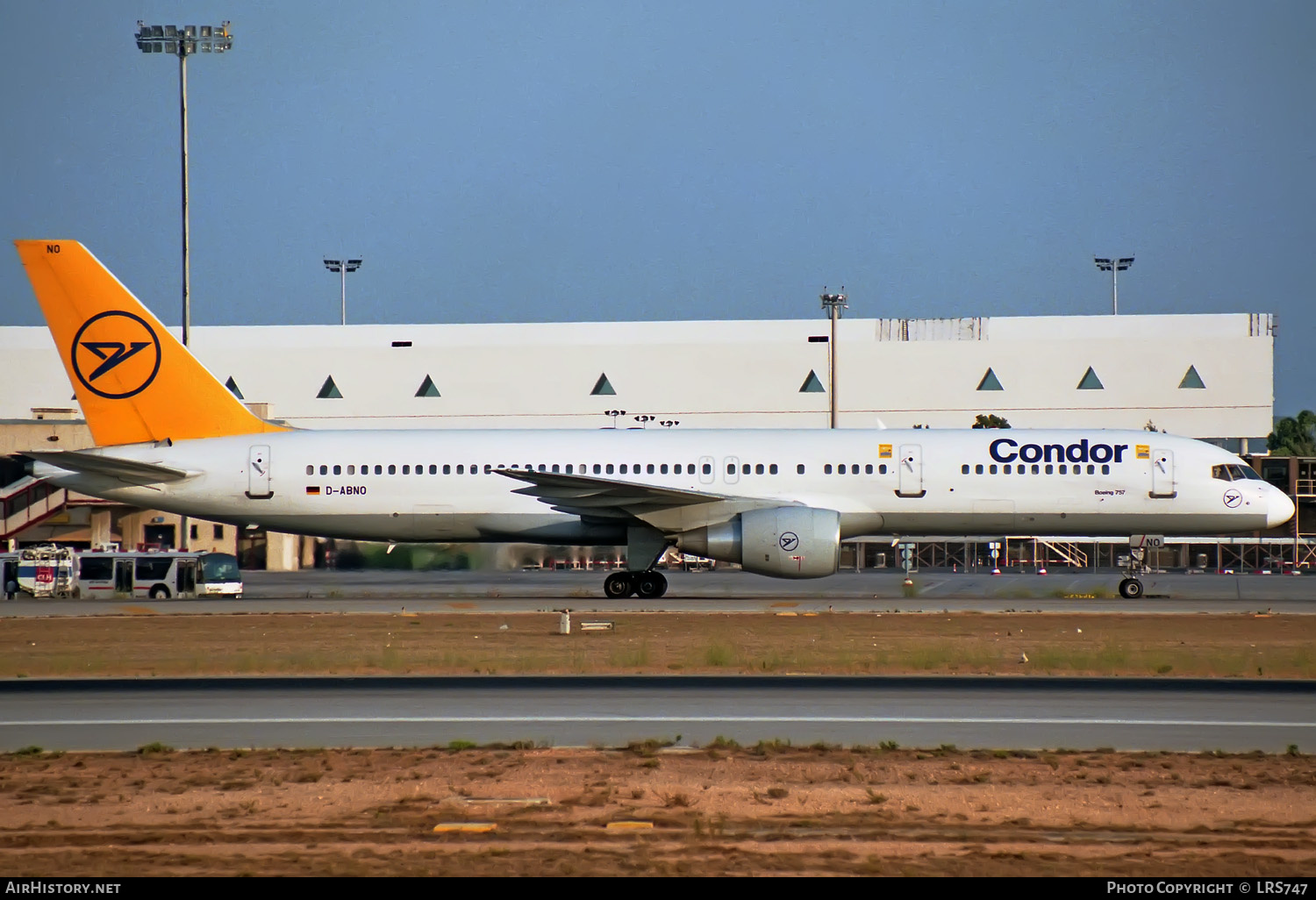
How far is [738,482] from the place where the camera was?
34312 millimetres

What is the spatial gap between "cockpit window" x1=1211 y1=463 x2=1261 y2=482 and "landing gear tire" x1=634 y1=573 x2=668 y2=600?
13.9 meters

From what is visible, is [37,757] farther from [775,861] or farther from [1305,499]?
[1305,499]

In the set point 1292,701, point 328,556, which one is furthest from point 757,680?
point 328,556

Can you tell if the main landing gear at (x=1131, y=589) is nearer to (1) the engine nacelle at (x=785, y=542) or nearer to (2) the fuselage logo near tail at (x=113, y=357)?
(1) the engine nacelle at (x=785, y=542)

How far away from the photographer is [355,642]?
77.7 feet

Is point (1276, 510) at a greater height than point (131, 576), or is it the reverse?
point (1276, 510)

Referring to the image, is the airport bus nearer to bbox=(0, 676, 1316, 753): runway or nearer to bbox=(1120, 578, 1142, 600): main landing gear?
bbox=(0, 676, 1316, 753): runway

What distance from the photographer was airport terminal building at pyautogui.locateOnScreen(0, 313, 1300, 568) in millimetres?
80312

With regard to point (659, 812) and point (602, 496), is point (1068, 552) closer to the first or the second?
point (602, 496)

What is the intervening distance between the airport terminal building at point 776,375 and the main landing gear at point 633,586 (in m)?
43.1

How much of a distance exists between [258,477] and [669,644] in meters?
15.3

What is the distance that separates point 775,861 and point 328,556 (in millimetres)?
45234

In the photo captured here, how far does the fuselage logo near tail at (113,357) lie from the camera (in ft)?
112

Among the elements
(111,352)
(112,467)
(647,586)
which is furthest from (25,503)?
(647,586)
